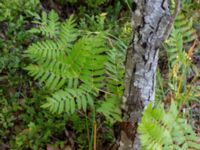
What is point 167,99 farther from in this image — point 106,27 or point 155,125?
point 106,27

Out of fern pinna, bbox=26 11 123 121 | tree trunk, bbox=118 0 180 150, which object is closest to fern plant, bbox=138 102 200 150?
tree trunk, bbox=118 0 180 150

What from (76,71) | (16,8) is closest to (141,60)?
(76,71)

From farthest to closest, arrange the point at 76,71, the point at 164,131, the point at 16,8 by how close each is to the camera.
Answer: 1. the point at 16,8
2. the point at 76,71
3. the point at 164,131

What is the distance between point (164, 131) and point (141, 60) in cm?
44

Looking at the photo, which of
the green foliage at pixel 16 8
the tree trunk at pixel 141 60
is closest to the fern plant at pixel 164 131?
the tree trunk at pixel 141 60

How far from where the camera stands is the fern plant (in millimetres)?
2223

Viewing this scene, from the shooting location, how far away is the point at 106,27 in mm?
4125

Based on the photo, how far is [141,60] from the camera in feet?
8.02

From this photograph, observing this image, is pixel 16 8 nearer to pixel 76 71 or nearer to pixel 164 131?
pixel 76 71

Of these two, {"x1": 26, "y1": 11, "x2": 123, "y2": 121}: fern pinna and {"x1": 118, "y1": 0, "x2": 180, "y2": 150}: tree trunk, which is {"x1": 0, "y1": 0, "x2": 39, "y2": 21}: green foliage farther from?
{"x1": 118, "y1": 0, "x2": 180, "y2": 150}: tree trunk

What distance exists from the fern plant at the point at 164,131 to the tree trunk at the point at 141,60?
0.60ft

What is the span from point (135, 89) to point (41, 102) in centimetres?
109

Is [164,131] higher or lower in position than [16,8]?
lower

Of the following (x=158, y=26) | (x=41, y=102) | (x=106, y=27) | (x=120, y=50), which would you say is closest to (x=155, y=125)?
(x=158, y=26)
